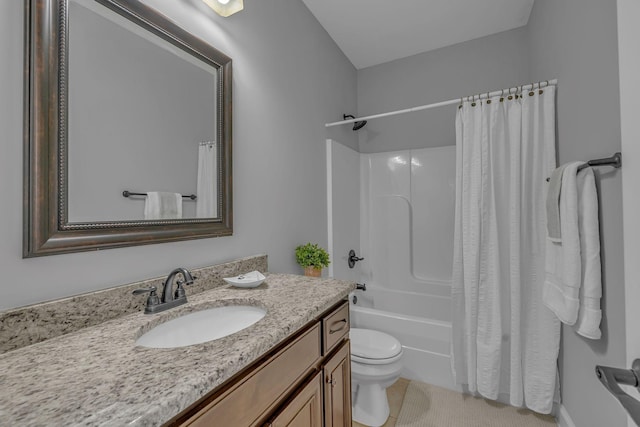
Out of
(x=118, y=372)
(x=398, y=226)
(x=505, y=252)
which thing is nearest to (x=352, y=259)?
(x=398, y=226)

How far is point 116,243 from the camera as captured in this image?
90 centimetres

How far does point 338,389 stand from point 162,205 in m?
1.01

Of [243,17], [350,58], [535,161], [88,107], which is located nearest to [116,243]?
[88,107]

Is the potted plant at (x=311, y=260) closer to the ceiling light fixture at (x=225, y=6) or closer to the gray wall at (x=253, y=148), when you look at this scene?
the gray wall at (x=253, y=148)

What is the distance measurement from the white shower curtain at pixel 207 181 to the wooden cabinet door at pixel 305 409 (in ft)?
2.58

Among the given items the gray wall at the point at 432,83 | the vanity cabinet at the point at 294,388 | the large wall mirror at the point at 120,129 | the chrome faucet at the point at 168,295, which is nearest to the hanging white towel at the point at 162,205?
the large wall mirror at the point at 120,129

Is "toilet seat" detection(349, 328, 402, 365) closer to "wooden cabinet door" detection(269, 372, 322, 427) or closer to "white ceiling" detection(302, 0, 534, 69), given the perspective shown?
"wooden cabinet door" detection(269, 372, 322, 427)

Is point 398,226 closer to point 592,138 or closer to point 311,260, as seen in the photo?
point 311,260

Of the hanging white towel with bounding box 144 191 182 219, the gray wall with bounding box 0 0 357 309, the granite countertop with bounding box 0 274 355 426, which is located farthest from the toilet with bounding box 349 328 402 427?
the hanging white towel with bounding box 144 191 182 219

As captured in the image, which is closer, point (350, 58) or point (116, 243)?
point (116, 243)

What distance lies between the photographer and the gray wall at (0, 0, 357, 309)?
71 centimetres

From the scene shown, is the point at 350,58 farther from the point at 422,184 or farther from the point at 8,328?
the point at 8,328

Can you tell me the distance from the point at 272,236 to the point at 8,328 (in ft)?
3.56

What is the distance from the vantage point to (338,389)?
1.15 meters
